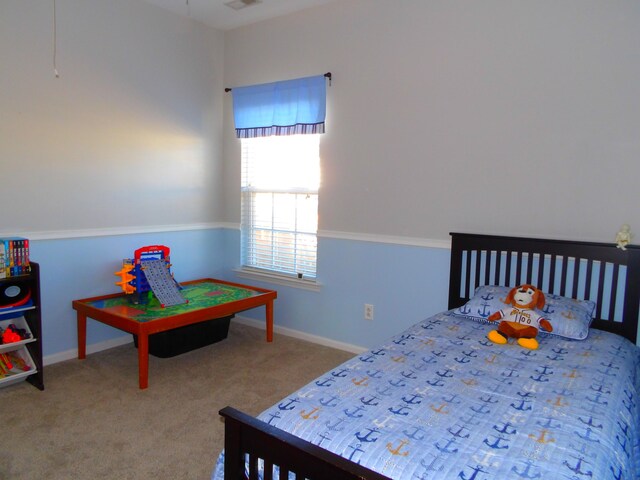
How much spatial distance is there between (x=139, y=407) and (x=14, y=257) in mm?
1165

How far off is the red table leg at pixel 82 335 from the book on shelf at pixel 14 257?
56cm

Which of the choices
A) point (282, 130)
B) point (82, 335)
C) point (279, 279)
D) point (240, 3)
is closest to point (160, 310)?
point (82, 335)

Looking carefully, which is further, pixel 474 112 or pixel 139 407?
pixel 474 112

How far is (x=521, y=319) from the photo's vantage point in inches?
89.7

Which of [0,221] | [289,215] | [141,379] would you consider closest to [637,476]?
[141,379]

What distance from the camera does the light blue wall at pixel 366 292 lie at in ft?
10.3

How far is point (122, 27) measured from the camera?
338 cm

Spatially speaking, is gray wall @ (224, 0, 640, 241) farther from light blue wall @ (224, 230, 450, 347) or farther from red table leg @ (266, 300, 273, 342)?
red table leg @ (266, 300, 273, 342)

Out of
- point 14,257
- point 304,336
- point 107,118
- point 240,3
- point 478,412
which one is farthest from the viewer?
point 304,336

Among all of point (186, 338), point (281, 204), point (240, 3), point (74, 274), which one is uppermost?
point (240, 3)

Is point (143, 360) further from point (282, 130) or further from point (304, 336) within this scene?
point (282, 130)

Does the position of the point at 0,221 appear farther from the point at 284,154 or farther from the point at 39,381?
the point at 284,154

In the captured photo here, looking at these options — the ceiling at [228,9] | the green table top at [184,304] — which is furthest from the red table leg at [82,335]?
the ceiling at [228,9]

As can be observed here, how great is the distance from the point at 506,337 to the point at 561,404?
68cm
